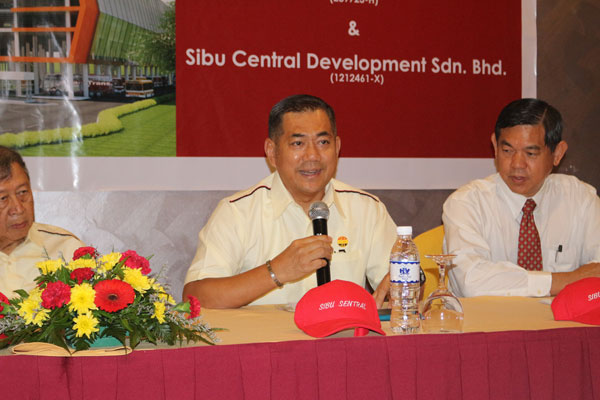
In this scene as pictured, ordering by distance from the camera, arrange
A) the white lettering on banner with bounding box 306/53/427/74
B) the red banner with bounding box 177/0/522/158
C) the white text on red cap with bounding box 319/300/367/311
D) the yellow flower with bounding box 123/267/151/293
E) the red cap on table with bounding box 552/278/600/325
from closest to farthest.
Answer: the yellow flower with bounding box 123/267/151/293
the white text on red cap with bounding box 319/300/367/311
the red cap on table with bounding box 552/278/600/325
the red banner with bounding box 177/0/522/158
the white lettering on banner with bounding box 306/53/427/74

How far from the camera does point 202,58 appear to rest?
3.56m

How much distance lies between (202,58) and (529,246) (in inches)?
78.5

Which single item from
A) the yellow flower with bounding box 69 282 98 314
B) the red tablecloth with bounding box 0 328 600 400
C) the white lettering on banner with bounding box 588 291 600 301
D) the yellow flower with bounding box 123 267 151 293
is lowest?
the red tablecloth with bounding box 0 328 600 400

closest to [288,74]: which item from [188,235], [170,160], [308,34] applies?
[308,34]

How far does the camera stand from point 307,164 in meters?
2.57

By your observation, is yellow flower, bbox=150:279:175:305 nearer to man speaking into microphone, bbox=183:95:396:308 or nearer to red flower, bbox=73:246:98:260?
red flower, bbox=73:246:98:260

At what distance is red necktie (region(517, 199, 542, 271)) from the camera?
108 inches

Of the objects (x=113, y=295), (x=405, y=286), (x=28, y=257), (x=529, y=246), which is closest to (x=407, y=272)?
(x=405, y=286)

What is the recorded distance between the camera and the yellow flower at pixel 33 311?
140 centimetres

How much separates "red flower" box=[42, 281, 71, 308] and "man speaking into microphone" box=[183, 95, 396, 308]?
3.27 ft

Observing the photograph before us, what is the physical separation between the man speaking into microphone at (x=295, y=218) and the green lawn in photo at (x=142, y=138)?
1.03 metres

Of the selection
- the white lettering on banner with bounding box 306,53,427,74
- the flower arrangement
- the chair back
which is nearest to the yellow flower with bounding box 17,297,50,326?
the flower arrangement

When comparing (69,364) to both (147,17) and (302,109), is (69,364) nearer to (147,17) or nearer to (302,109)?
(302,109)

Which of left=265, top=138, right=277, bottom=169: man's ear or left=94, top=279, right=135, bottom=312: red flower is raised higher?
left=265, top=138, right=277, bottom=169: man's ear
